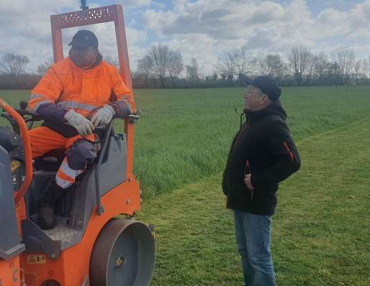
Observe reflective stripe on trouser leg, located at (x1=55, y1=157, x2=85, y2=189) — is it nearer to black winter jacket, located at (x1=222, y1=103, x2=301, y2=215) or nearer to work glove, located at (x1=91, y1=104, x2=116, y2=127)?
work glove, located at (x1=91, y1=104, x2=116, y2=127)

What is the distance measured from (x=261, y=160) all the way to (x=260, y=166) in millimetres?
49

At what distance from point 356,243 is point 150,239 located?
2.64m

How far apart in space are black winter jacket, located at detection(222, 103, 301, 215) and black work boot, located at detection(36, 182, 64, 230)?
1397mm

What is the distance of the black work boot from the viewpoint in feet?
10.1

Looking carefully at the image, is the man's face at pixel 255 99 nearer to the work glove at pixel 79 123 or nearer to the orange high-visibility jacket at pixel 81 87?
the orange high-visibility jacket at pixel 81 87

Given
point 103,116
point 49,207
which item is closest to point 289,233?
point 103,116

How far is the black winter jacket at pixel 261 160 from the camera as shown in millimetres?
3482

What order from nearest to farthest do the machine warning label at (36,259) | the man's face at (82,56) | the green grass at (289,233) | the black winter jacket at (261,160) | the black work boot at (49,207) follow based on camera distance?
the machine warning label at (36,259), the black work boot at (49,207), the black winter jacket at (261,160), the man's face at (82,56), the green grass at (289,233)

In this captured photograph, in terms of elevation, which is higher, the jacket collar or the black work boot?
the jacket collar

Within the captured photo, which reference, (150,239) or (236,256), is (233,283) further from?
(150,239)

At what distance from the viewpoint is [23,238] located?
2840 mm

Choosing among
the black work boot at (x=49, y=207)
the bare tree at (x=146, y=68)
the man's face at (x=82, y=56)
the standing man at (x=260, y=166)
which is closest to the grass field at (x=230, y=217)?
the standing man at (x=260, y=166)

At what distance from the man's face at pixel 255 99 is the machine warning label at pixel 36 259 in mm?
1901

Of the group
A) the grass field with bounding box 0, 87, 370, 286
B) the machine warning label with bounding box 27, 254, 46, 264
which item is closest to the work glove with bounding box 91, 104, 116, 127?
the machine warning label with bounding box 27, 254, 46, 264
